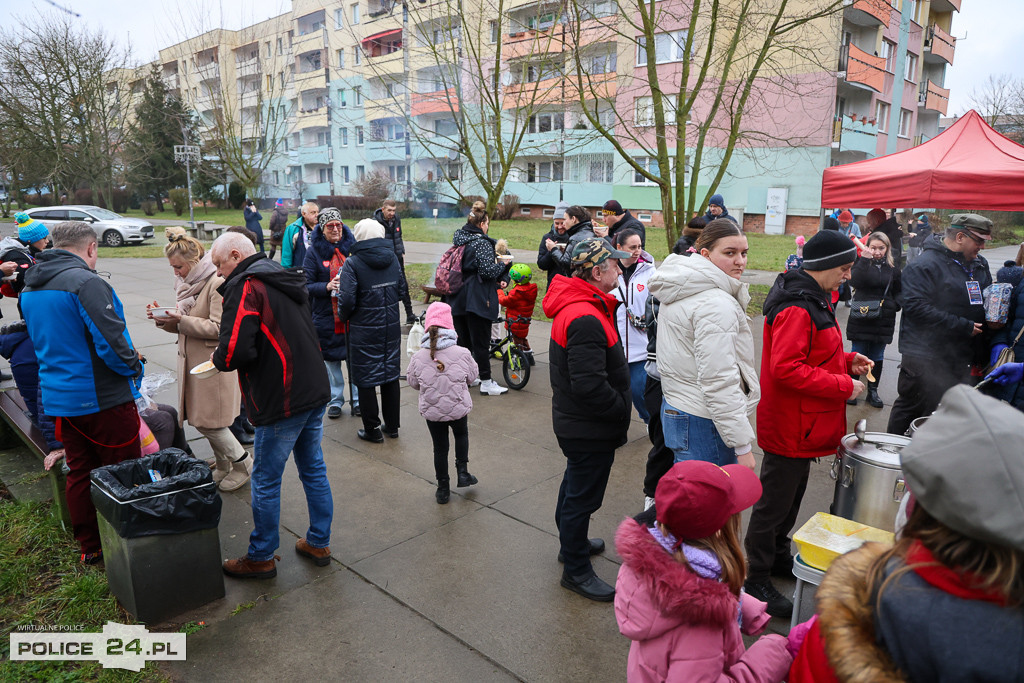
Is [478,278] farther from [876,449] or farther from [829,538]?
[829,538]

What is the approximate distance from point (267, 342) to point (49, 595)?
1942mm

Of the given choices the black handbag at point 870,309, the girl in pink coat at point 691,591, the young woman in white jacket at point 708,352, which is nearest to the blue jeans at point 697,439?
the young woman in white jacket at point 708,352

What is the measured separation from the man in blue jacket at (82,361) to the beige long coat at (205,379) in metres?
0.64

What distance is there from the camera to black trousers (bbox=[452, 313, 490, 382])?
7.17 m

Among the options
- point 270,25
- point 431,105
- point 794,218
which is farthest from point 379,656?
point 270,25

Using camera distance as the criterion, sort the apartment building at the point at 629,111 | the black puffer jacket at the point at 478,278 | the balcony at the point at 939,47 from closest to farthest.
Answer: the black puffer jacket at the point at 478,278
the apartment building at the point at 629,111
the balcony at the point at 939,47

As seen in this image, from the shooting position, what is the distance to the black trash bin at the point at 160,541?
3.33 m

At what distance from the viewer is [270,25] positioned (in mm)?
44594

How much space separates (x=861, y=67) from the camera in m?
28.5

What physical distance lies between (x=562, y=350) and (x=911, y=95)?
4012 centimetres

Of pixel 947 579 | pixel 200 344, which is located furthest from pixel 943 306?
pixel 200 344

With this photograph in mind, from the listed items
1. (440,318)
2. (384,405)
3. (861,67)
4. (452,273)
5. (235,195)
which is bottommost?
(384,405)

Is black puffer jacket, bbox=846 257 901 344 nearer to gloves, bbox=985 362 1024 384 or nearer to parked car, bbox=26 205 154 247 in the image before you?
gloves, bbox=985 362 1024 384

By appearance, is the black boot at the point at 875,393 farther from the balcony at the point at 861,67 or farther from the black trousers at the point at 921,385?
the balcony at the point at 861,67
